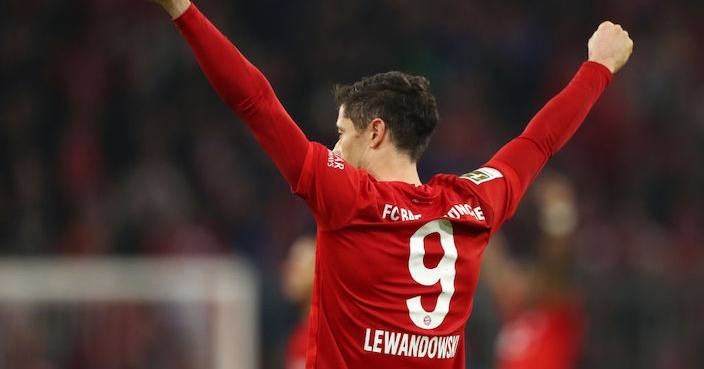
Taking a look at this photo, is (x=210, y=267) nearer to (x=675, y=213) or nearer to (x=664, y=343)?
(x=664, y=343)

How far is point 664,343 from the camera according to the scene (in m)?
8.88

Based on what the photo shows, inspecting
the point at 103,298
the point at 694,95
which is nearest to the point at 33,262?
the point at 103,298

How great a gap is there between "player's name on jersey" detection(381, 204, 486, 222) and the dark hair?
21cm

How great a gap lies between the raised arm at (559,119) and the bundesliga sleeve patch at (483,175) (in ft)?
0.09

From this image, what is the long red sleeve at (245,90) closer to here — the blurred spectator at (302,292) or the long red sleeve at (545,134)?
the long red sleeve at (545,134)

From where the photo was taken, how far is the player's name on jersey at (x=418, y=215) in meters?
3.16

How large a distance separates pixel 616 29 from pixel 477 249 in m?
0.88

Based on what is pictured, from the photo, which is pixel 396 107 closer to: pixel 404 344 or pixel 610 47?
pixel 404 344

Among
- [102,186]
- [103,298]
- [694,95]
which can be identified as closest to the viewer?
[103,298]

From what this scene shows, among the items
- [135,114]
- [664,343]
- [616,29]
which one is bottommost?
[664,343]

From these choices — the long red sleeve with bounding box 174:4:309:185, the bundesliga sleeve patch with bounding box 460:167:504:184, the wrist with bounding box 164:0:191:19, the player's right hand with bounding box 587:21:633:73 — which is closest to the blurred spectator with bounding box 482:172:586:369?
the player's right hand with bounding box 587:21:633:73

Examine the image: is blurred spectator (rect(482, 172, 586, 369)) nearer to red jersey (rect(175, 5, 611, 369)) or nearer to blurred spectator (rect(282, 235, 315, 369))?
blurred spectator (rect(282, 235, 315, 369))

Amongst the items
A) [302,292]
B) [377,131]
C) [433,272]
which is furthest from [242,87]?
[302,292]

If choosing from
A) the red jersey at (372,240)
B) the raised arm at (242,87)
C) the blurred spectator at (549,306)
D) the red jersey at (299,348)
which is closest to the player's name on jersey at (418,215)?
the red jersey at (372,240)
